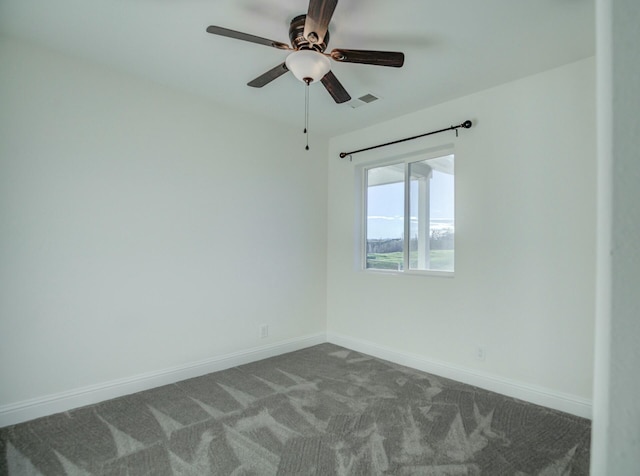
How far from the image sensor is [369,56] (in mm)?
1990

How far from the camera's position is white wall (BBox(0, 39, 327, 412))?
226 centimetres

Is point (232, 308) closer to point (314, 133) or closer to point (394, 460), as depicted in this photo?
point (394, 460)

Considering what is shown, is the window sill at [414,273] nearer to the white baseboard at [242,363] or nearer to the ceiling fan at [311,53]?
the white baseboard at [242,363]

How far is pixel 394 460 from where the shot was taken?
1.88 m

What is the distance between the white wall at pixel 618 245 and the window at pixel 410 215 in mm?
2979

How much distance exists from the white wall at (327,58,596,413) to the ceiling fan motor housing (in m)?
1.67

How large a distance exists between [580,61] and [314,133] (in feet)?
8.36

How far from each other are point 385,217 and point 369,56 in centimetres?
211

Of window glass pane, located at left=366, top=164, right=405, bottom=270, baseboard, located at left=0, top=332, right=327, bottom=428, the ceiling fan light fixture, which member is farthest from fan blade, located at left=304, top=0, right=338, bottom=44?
baseboard, located at left=0, top=332, right=327, bottom=428

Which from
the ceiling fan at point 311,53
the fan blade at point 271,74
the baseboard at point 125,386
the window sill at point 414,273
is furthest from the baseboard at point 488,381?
the fan blade at point 271,74

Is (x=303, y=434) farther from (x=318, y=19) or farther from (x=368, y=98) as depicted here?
(x=368, y=98)

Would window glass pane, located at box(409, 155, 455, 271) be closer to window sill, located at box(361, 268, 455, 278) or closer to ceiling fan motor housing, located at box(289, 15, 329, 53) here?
window sill, located at box(361, 268, 455, 278)

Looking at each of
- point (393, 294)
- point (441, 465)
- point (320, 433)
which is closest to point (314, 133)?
point (393, 294)

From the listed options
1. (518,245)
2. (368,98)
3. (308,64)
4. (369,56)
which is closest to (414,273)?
(518,245)
